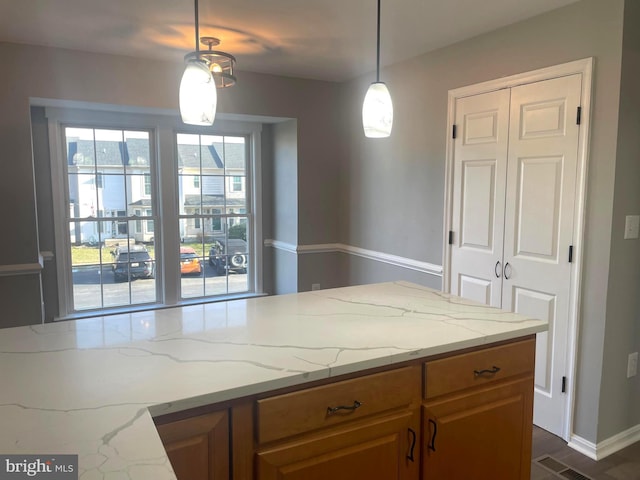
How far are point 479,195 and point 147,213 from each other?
9.57 feet

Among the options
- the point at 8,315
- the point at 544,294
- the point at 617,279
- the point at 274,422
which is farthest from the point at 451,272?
the point at 8,315

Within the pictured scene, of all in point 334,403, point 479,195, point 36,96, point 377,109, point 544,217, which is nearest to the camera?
point 334,403

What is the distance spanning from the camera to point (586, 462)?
98.8 inches

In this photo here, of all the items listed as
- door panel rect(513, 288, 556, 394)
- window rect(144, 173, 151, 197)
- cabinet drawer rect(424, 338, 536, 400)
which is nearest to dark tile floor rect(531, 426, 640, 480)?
door panel rect(513, 288, 556, 394)

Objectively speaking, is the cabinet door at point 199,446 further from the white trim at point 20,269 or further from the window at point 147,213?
the window at point 147,213

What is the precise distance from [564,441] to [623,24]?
2230 mm

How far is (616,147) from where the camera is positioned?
7.68 feet

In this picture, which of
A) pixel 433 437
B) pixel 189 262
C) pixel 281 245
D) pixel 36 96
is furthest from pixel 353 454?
pixel 189 262

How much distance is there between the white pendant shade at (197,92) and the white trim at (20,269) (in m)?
2.42

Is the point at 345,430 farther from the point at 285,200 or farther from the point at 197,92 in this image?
the point at 285,200

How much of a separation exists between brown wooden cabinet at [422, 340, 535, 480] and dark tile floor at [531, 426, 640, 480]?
71 centimetres

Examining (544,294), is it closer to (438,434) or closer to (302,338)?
(438,434)

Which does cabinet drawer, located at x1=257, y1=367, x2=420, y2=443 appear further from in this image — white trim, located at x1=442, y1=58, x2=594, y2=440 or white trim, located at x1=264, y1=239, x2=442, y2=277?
white trim, located at x1=264, y1=239, x2=442, y2=277

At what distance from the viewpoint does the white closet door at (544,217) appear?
257 centimetres
